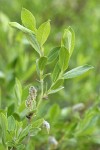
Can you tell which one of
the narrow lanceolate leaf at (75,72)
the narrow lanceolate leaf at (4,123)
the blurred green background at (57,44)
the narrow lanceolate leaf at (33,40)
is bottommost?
the blurred green background at (57,44)

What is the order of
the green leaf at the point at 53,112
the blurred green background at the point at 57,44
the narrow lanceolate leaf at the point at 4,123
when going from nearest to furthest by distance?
the narrow lanceolate leaf at the point at 4,123
the green leaf at the point at 53,112
the blurred green background at the point at 57,44

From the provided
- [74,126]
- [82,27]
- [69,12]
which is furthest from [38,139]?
[69,12]

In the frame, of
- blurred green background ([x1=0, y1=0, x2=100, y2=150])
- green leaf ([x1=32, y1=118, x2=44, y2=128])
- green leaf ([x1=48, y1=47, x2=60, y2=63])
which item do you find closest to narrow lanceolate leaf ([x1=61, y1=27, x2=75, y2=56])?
green leaf ([x1=48, y1=47, x2=60, y2=63])

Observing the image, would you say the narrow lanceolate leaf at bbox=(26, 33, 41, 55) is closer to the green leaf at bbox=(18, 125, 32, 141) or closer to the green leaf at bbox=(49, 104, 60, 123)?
the green leaf at bbox=(18, 125, 32, 141)

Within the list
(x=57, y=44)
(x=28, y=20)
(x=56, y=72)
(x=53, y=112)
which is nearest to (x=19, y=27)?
(x=28, y=20)

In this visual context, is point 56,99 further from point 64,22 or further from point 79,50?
point 64,22

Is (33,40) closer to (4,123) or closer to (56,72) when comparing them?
(56,72)

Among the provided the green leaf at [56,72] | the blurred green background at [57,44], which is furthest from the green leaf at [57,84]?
the blurred green background at [57,44]

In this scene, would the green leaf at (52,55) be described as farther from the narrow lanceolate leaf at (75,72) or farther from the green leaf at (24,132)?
the green leaf at (24,132)
